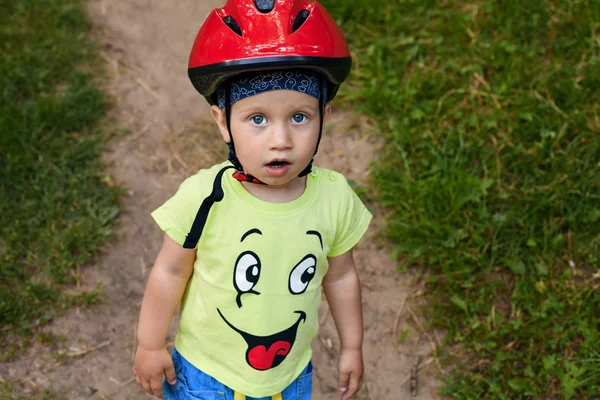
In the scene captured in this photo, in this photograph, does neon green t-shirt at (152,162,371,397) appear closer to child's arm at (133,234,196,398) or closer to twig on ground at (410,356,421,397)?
child's arm at (133,234,196,398)

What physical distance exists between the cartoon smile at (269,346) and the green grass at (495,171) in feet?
4.54

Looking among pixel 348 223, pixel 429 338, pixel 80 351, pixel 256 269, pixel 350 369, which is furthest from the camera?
pixel 429 338

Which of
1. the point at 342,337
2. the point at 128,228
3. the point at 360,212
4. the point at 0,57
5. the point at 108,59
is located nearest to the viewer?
the point at 360,212

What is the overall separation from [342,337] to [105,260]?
5.81 ft

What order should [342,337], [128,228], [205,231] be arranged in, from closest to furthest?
1. [205,231]
2. [342,337]
3. [128,228]

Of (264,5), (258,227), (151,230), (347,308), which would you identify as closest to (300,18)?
(264,5)

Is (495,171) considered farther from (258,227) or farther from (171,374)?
(171,374)

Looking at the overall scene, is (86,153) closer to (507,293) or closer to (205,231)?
(205,231)

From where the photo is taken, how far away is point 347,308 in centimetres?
262

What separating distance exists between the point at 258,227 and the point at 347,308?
0.57m

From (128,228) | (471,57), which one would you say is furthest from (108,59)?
(471,57)

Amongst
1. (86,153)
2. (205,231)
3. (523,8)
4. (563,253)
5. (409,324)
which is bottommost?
(409,324)

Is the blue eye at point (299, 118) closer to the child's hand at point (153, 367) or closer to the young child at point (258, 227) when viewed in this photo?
the young child at point (258, 227)

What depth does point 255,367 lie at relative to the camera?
2.42 m
